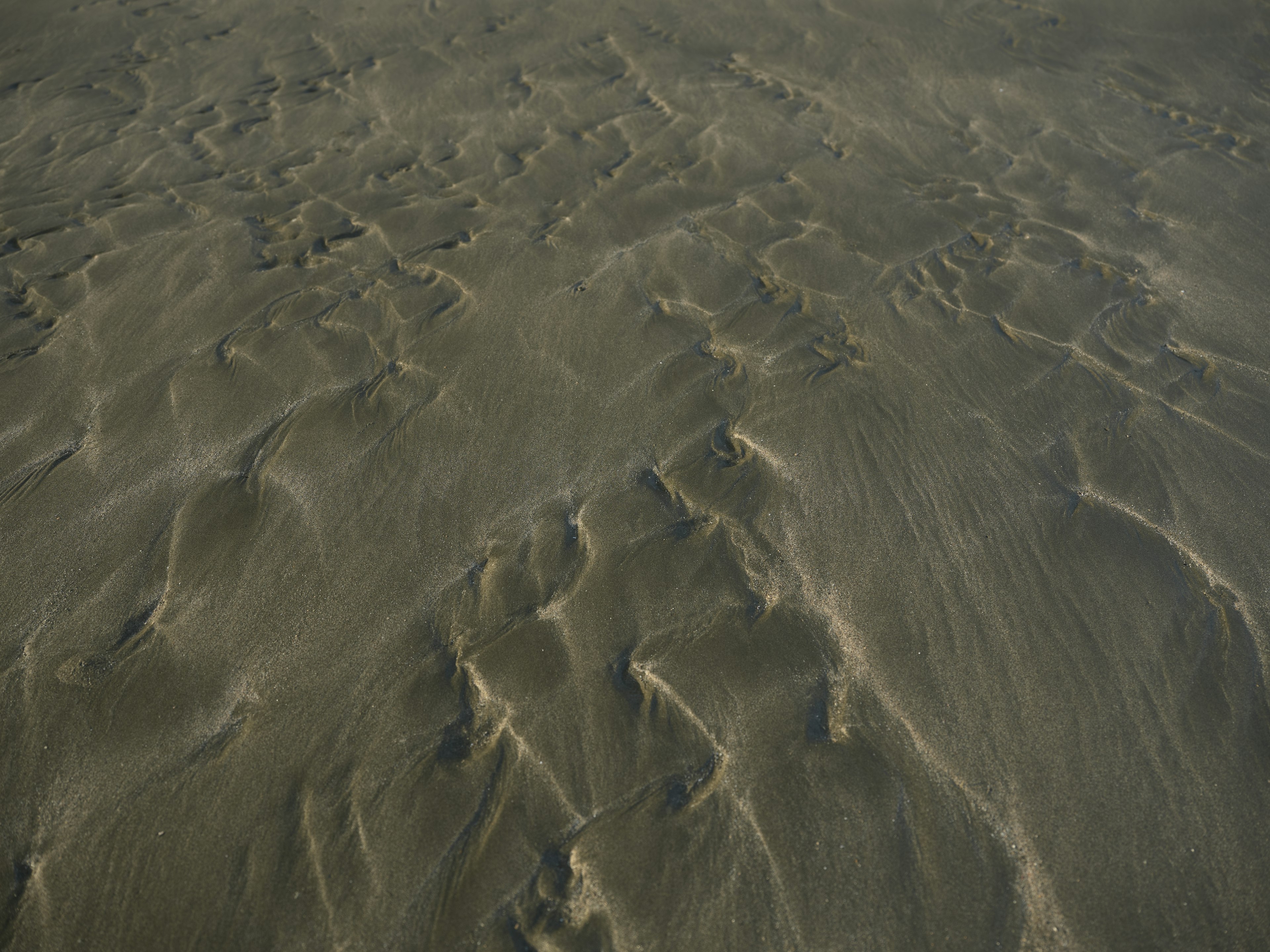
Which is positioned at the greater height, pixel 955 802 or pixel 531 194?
pixel 531 194

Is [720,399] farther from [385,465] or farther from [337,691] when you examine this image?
[337,691]

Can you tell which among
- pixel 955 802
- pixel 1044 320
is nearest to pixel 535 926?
pixel 955 802

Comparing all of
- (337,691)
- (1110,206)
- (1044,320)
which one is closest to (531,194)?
(1044,320)

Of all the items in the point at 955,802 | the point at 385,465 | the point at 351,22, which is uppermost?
the point at 351,22

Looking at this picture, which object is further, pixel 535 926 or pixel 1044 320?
pixel 1044 320

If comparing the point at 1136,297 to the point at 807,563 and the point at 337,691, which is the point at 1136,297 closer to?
the point at 807,563

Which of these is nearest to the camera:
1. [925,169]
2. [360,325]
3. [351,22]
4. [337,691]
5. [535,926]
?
[535,926]

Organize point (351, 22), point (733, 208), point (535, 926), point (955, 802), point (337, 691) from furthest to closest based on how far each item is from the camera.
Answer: point (351, 22)
point (733, 208)
point (337, 691)
point (955, 802)
point (535, 926)
